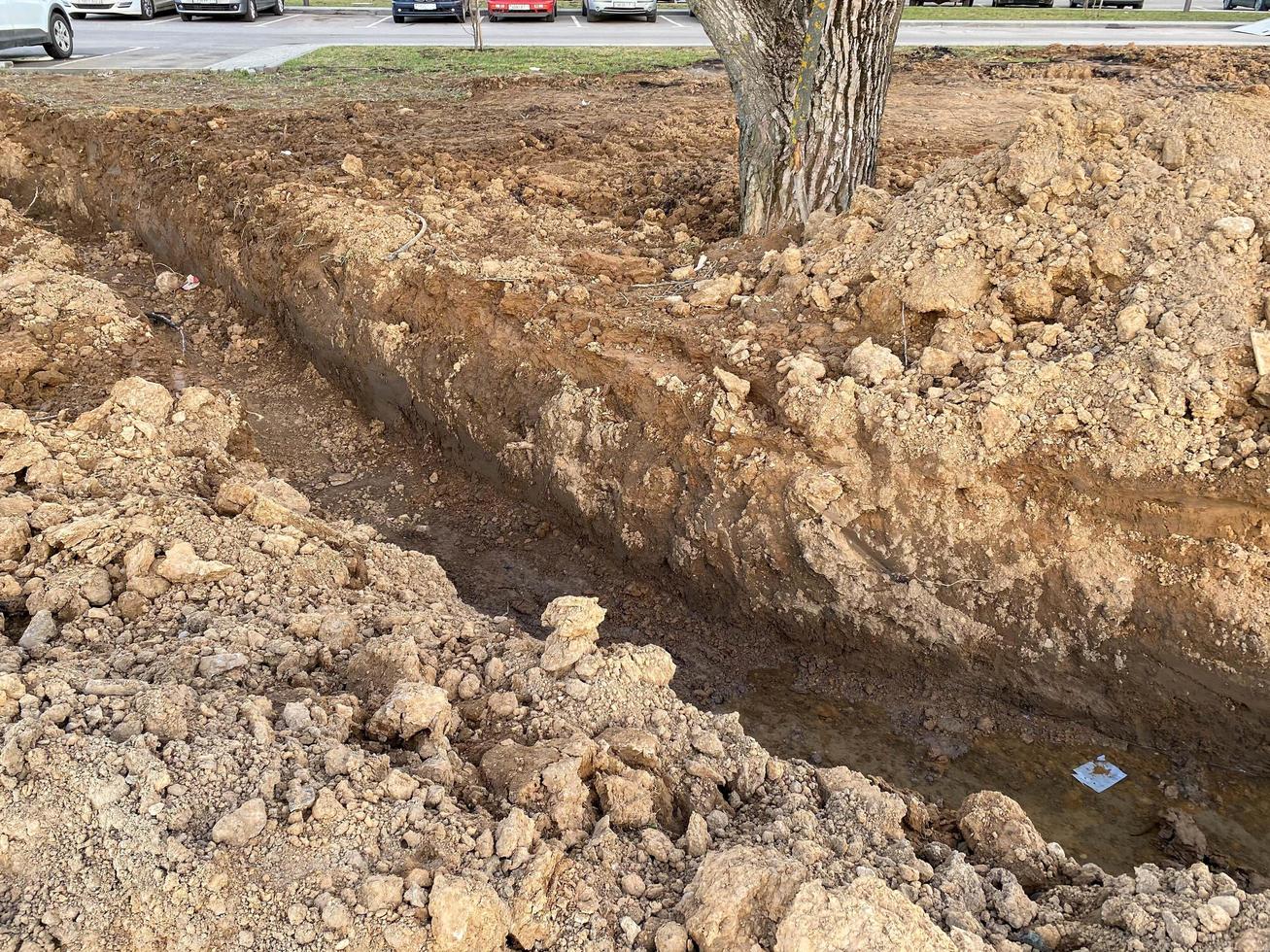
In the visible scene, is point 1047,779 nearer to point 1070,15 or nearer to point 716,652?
point 716,652

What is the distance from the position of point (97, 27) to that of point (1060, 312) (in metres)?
21.3

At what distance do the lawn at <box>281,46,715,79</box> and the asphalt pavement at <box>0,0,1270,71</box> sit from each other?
92cm

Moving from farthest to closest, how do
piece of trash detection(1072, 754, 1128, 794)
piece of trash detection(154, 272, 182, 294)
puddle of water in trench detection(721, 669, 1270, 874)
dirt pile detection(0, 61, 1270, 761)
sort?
1. piece of trash detection(154, 272, 182, 294)
2. piece of trash detection(1072, 754, 1128, 794)
3. dirt pile detection(0, 61, 1270, 761)
4. puddle of water in trench detection(721, 669, 1270, 874)

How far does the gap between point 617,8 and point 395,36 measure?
5195 millimetres

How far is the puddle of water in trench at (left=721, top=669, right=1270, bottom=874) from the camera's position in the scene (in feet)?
11.8

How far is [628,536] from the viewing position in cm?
484

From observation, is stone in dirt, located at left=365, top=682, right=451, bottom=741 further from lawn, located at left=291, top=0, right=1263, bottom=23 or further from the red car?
lawn, located at left=291, top=0, right=1263, bottom=23

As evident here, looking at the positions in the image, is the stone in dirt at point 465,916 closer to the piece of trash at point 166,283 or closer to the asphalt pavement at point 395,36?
the piece of trash at point 166,283

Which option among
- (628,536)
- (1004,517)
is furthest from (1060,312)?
(628,536)

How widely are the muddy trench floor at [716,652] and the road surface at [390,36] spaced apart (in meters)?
9.45

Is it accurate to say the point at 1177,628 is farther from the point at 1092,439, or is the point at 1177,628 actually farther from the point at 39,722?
the point at 39,722

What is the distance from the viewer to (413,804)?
2.55m

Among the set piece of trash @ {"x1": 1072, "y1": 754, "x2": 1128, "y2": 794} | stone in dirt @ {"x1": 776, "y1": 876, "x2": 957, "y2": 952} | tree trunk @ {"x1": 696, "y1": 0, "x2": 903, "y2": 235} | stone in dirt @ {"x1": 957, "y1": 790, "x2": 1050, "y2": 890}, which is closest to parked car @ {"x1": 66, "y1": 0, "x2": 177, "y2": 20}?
tree trunk @ {"x1": 696, "y1": 0, "x2": 903, "y2": 235}

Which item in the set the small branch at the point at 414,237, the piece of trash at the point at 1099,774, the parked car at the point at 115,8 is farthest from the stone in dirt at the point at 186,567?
the parked car at the point at 115,8
